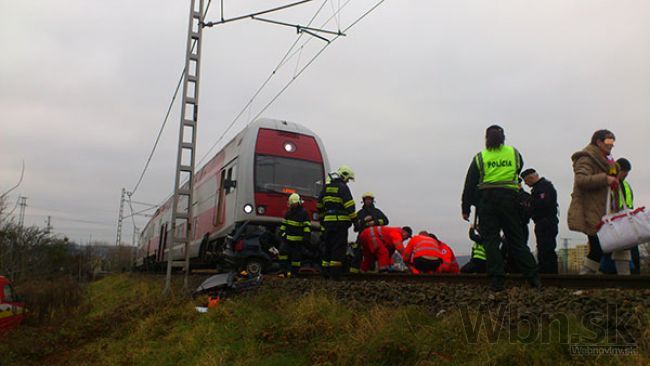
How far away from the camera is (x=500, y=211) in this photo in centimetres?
523

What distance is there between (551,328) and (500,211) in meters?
2.49

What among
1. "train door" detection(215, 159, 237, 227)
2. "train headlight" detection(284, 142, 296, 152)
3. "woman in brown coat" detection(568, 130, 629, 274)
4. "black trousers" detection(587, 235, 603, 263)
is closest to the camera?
"woman in brown coat" detection(568, 130, 629, 274)

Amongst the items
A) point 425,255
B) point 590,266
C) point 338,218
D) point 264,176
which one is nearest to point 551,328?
point 590,266

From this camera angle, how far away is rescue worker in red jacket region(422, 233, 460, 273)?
8742 mm

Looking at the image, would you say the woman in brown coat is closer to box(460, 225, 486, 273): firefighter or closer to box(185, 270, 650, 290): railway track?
box(185, 270, 650, 290): railway track

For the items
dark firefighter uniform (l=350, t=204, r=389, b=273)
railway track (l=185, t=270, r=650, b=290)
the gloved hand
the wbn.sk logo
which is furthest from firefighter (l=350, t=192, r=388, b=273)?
the wbn.sk logo

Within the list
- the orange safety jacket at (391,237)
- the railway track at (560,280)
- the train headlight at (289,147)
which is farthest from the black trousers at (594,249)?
the train headlight at (289,147)

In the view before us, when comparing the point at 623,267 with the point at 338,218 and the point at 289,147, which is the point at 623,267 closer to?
the point at 338,218

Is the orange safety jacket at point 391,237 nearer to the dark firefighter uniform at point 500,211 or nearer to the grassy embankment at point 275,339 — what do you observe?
the grassy embankment at point 275,339

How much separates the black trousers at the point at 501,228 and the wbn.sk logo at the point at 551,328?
1.85m

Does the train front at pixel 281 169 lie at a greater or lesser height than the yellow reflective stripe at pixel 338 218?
greater

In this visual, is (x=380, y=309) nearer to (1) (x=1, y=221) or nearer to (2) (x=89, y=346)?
(2) (x=89, y=346)

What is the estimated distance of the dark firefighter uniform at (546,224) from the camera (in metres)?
7.07

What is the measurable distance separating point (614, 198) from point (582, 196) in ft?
1.16
